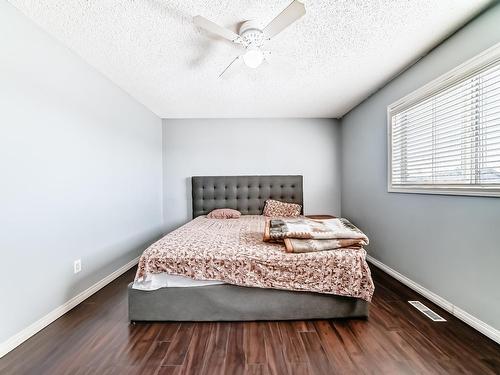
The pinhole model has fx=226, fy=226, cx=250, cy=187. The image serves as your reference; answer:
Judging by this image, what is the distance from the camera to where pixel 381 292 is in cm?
228

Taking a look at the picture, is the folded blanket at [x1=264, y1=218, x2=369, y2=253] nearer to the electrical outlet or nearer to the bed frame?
the bed frame

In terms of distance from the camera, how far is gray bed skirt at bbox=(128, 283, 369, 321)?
1784 mm

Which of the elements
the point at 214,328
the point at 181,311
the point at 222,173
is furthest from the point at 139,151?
the point at 214,328

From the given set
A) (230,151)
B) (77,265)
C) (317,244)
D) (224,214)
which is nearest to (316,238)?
(317,244)

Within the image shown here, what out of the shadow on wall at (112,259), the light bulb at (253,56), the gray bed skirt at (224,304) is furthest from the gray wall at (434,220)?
the shadow on wall at (112,259)

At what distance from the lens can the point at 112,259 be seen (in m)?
2.66

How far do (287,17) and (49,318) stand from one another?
286cm

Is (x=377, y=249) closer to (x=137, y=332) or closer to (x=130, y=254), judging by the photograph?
(x=137, y=332)

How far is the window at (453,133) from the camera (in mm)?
1607

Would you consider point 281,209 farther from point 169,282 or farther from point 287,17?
point 287,17

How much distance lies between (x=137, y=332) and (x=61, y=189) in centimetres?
134

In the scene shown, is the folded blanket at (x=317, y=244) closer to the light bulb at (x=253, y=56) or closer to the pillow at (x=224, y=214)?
the light bulb at (x=253, y=56)

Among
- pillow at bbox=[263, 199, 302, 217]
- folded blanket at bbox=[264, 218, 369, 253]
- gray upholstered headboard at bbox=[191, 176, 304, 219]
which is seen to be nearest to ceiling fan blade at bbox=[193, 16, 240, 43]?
folded blanket at bbox=[264, 218, 369, 253]

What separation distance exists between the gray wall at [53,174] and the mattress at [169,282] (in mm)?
745
